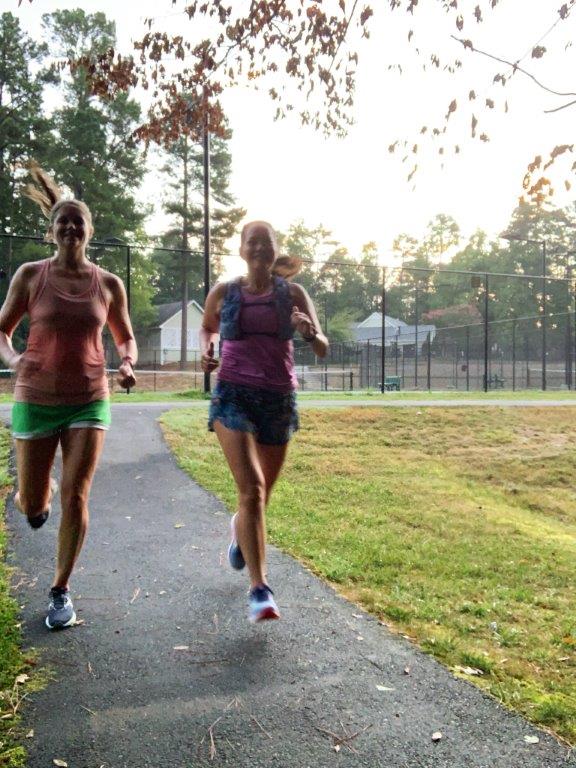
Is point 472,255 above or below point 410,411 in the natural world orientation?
above

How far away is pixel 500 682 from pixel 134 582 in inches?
78.9

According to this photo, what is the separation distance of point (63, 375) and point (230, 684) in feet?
4.78

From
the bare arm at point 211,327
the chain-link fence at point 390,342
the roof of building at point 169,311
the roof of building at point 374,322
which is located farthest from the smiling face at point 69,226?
the roof of building at point 169,311

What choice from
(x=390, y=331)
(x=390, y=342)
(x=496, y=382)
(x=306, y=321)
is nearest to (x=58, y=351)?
(x=306, y=321)

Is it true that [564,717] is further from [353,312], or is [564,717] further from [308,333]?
[353,312]

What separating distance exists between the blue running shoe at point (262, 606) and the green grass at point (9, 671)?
92cm

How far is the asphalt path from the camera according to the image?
2.20 m

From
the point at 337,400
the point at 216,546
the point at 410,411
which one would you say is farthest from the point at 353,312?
the point at 216,546

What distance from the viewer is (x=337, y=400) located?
1426cm

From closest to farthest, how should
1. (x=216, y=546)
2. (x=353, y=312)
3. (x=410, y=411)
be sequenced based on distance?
(x=216, y=546) → (x=410, y=411) → (x=353, y=312)

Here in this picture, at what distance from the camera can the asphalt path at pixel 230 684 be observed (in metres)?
2.20

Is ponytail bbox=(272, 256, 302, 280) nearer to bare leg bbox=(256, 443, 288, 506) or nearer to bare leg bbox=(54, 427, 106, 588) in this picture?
bare leg bbox=(256, 443, 288, 506)

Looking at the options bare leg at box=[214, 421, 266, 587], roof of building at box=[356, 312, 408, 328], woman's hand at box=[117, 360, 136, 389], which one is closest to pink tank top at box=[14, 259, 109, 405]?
woman's hand at box=[117, 360, 136, 389]

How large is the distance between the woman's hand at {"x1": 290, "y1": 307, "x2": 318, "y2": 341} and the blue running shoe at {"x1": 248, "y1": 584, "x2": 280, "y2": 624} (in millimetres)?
1139
